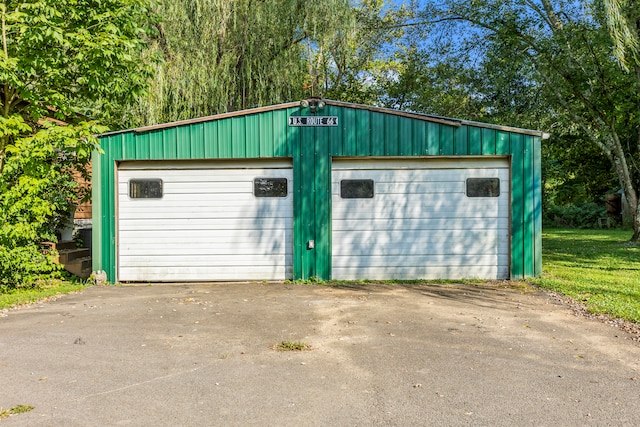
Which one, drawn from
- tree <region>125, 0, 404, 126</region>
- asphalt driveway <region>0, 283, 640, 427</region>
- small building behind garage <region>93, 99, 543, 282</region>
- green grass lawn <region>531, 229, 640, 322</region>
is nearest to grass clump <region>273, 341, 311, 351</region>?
asphalt driveway <region>0, 283, 640, 427</region>

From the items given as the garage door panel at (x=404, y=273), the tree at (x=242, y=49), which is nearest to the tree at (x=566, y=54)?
the tree at (x=242, y=49)

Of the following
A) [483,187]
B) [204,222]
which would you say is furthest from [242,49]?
[483,187]

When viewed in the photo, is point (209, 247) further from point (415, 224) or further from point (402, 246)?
point (415, 224)

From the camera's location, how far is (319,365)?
14.2 ft

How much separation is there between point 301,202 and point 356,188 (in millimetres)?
1022

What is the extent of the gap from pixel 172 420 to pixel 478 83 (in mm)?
14179

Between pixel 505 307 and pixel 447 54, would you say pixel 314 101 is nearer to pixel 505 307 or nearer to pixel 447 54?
pixel 505 307

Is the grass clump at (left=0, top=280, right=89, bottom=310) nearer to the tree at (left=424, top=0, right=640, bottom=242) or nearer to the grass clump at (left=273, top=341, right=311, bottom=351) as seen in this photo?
the grass clump at (left=273, top=341, right=311, bottom=351)

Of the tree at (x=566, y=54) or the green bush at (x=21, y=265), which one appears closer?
the green bush at (x=21, y=265)

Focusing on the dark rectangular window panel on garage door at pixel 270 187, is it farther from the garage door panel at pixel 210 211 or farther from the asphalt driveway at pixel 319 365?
the asphalt driveway at pixel 319 365

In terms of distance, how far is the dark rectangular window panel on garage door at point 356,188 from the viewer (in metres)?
9.29

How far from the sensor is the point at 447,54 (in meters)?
15.4

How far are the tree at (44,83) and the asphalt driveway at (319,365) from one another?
4.98ft

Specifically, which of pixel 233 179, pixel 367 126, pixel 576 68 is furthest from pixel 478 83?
pixel 233 179
